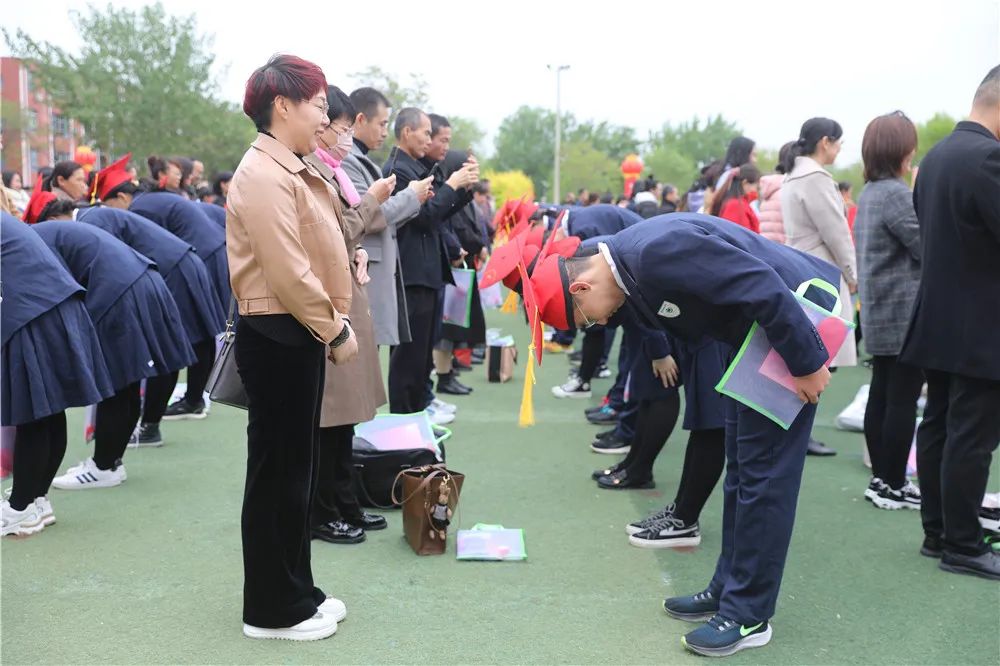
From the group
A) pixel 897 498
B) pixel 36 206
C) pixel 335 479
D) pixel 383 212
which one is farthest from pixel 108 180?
pixel 897 498

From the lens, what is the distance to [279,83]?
9.13 feet

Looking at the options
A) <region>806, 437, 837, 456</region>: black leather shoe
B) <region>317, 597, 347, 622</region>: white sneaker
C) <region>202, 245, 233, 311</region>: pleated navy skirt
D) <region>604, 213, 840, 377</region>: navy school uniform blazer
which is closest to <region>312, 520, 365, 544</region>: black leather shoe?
<region>317, 597, 347, 622</region>: white sneaker

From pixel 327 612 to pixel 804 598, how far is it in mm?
1765

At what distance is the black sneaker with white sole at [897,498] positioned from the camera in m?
4.55

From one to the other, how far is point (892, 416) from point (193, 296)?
4.07 metres

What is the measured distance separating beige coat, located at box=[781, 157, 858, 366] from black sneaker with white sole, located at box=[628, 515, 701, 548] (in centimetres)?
147

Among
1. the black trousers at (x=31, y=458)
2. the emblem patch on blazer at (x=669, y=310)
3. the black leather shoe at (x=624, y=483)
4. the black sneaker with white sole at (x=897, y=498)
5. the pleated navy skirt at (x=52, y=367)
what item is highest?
the emblem patch on blazer at (x=669, y=310)

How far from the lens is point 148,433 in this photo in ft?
18.9

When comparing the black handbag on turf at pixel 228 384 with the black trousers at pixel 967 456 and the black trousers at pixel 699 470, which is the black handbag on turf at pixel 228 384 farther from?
the black trousers at pixel 967 456

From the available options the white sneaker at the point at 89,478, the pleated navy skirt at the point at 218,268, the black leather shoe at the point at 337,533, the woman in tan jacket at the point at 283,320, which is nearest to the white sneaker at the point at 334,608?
the woman in tan jacket at the point at 283,320

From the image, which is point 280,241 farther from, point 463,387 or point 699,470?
point 463,387

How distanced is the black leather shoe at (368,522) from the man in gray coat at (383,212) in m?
0.81

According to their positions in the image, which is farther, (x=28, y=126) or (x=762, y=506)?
(x=28, y=126)

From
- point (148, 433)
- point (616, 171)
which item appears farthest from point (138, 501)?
point (616, 171)
